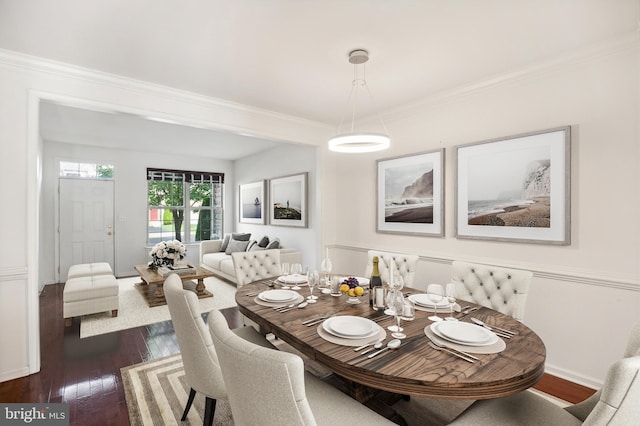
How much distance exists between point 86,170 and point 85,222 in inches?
40.6

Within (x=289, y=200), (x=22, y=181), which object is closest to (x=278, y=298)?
(x=22, y=181)

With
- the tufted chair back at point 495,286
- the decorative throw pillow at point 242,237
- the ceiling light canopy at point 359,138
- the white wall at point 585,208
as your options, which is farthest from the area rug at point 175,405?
the decorative throw pillow at point 242,237

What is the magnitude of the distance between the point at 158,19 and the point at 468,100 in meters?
2.75

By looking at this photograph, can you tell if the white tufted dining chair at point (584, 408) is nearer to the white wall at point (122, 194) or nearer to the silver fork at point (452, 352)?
the silver fork at point (452, 352)

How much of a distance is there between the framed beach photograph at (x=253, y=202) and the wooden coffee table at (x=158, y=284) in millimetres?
2036

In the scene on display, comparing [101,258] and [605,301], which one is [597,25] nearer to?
[605,301]

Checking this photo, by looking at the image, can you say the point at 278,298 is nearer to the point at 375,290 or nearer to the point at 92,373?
the point at 375,290

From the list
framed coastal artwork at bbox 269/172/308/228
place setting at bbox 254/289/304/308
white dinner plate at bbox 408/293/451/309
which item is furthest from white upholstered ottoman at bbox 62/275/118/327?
white dinner plate at bbox 408/293/451/309

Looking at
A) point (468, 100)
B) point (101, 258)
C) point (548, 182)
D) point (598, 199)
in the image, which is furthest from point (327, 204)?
point (101, 258)

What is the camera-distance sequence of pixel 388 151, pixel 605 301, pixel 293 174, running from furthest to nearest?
pixel 293 174 < pixel 388 151 < pixel 605 301

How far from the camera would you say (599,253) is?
2303 millimetres

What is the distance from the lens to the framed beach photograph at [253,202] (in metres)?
6.54

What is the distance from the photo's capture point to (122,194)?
6375 mm

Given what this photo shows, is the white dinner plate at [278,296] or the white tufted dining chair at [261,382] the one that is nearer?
the white tufted dining chair at [261,382]
